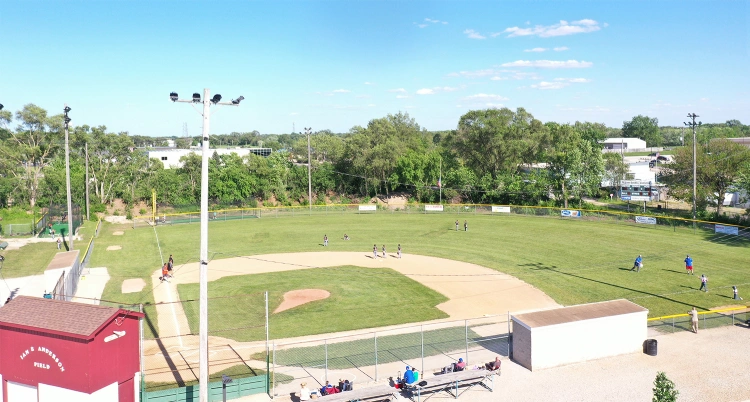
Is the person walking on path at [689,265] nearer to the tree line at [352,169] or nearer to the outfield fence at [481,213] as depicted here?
the outfield fence at [481,213]

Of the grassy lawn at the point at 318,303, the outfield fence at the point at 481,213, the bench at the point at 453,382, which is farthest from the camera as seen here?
the outfield fence at the point at 481,213

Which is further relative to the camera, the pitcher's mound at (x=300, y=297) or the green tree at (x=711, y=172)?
the green tree at (x=711, y=172)

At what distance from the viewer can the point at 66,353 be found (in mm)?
16922

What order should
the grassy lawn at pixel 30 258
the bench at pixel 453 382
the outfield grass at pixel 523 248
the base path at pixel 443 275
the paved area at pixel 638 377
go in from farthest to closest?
1. the grassy lawn at pixel 30 258
2. the outfield grass at pixel 523 248
3. the base path at pixel 443 275
4. the paved area at pixel 638 377
5. the bench at pixel 453 382

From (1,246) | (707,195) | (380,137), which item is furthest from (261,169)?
(707,195)

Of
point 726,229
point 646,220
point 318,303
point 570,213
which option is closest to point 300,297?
point 318,303

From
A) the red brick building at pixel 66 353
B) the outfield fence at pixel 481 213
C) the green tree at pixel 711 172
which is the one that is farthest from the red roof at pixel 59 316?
the green tree at pixel 711 172

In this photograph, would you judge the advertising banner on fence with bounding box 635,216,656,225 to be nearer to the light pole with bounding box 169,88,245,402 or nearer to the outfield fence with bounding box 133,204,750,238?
the outfield fence with bounding box 133,204,750,238

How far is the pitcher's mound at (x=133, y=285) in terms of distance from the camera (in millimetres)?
37000

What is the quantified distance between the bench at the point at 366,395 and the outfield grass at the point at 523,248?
36.4 ft

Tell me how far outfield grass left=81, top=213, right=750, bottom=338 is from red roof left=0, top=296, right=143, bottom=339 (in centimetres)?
1617

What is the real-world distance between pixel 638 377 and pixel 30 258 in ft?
149

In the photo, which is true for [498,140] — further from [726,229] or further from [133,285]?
[133,285]

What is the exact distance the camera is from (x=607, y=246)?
164 feet
